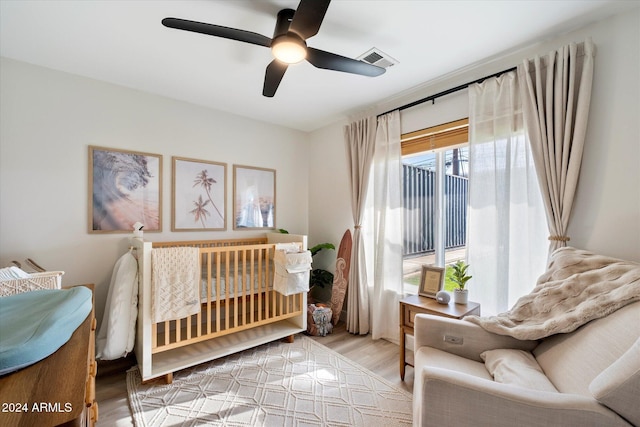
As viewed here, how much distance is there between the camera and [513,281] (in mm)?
1846

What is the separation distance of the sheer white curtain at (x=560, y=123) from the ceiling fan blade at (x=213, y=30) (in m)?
1.82

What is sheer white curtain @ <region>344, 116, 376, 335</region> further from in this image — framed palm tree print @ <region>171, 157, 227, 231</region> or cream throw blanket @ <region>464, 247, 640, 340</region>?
framed palm tree print @ <region>171, 157, 227, 231</region>

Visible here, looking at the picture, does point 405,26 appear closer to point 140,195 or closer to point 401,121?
point 401,121

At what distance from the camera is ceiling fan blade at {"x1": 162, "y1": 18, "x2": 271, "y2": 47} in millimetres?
1295

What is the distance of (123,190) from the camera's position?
2.44m

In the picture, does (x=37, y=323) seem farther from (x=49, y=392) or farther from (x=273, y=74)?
(x=273, y=74)

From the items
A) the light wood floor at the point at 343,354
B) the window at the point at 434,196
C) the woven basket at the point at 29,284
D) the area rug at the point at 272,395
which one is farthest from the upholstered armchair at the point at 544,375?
the woven basket at the point at 29,284

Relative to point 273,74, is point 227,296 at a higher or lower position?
lower

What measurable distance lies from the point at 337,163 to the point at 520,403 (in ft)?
9.28

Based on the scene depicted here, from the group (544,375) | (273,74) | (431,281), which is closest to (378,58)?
(273,74)

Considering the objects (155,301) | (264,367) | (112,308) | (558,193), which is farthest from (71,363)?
(558,193)

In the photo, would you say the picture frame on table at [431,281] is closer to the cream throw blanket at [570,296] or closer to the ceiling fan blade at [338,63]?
the cream throw blanket at [570,296]

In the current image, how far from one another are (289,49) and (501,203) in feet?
5.98

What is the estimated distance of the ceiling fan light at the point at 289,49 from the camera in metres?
1.42
